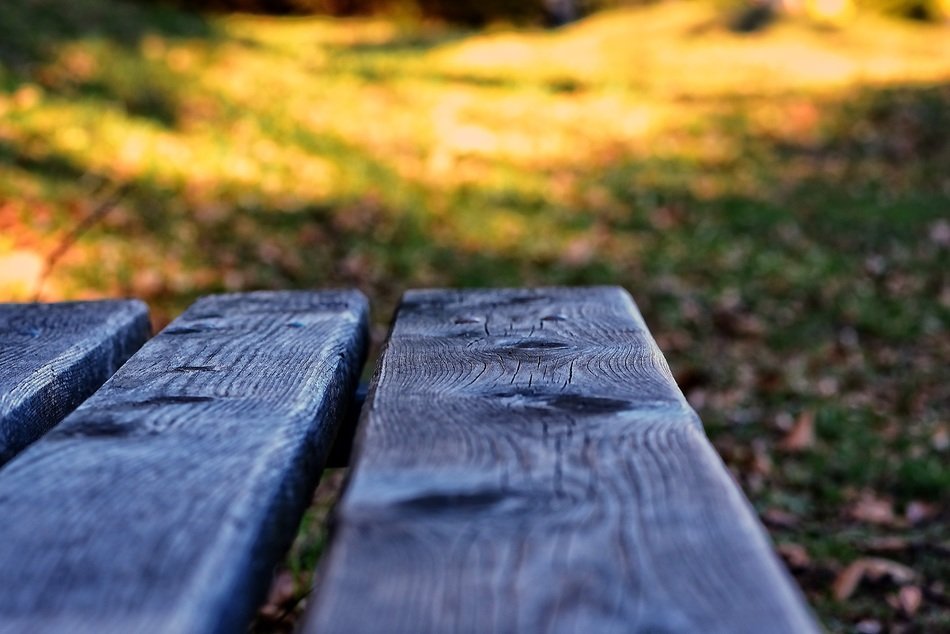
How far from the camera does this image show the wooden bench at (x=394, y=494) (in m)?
0.72

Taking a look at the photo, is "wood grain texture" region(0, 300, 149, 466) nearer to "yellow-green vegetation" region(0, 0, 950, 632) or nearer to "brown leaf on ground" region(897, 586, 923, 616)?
"yellow-green vegetation" region(0, 0, 950, 632)

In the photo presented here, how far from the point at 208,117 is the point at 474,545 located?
6.66 metres

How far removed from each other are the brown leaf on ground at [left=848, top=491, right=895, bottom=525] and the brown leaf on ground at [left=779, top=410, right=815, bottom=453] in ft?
1.25

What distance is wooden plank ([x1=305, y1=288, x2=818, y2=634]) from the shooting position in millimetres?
711

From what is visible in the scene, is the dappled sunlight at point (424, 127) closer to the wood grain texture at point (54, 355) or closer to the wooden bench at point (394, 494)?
the wood grain texture at point (54, 355)

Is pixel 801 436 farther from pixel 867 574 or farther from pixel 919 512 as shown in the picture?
pixel 867 574

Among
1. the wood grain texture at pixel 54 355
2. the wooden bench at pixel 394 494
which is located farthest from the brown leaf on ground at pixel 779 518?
the wood grain texture at pixel 54 355

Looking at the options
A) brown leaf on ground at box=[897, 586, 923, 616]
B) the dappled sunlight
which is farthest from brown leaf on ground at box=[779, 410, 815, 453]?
the dappled sunlight

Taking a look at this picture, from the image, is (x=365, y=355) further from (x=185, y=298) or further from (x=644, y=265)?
(x=644, y=265)

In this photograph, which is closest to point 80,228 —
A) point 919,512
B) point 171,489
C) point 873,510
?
point 873,510

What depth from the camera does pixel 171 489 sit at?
91 centimetres

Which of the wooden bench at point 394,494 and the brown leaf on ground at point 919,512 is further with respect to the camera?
the brown leaf on ground at point 919,512

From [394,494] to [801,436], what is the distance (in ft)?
10.2

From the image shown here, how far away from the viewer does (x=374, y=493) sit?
2.85 feet
